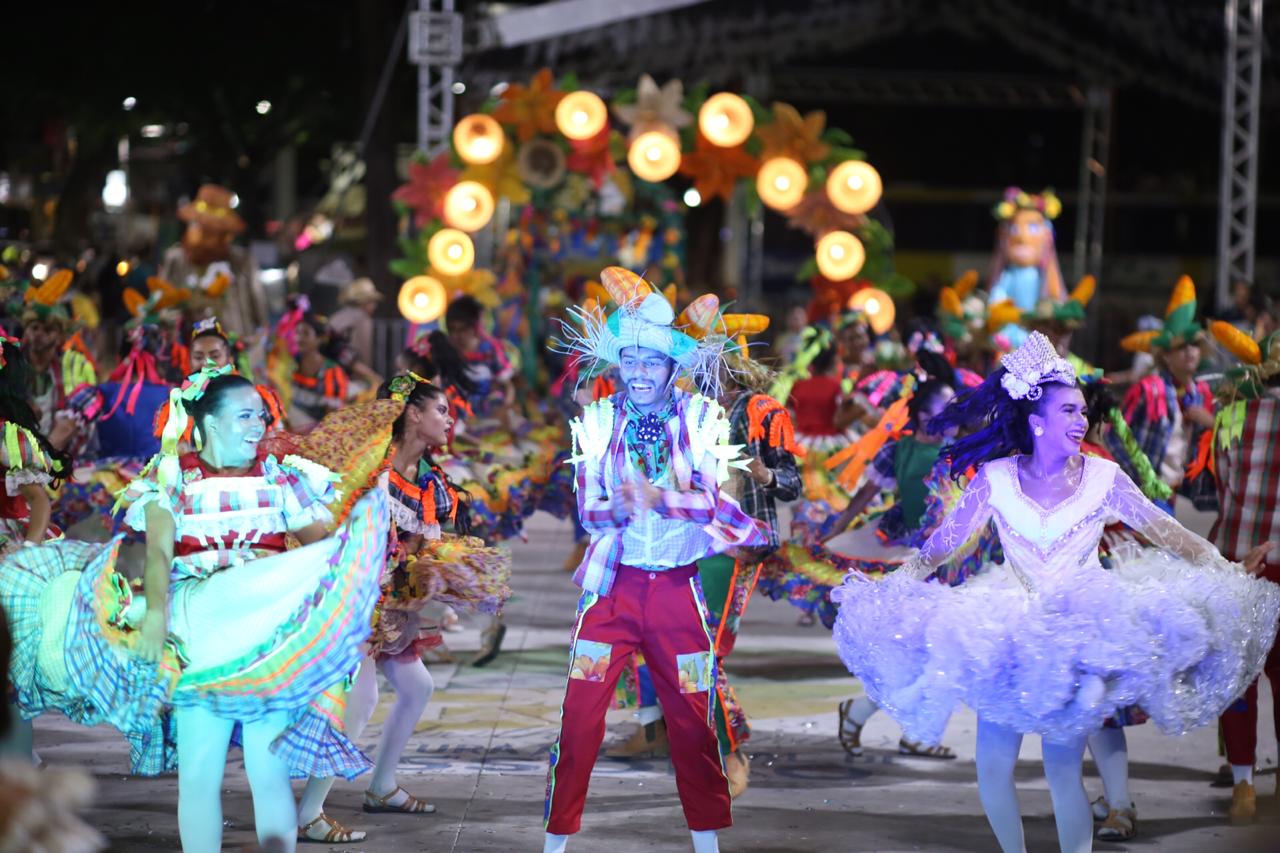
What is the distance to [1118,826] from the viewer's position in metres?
6.68

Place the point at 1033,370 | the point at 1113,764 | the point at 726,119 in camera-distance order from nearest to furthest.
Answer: the point at 1033,370 → the point at 1113,764 → the point at 726,119

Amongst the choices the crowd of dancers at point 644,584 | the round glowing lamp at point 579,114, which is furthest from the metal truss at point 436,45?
the crowd of dancers at point 644,584

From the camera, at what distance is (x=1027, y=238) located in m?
18.0

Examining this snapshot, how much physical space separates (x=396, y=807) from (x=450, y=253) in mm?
9047

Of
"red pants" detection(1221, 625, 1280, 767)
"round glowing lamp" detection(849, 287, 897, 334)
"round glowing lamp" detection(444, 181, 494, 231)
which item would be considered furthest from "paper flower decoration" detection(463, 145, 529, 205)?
"red pants" detection(1221, 625, 1280, 767)

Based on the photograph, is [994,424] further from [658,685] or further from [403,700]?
[403,700]

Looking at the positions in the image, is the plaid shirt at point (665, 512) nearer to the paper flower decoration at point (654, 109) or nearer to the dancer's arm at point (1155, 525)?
the dancer's arm at point (1155, 525)

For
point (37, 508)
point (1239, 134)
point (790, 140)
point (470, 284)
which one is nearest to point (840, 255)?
point (790, 140)

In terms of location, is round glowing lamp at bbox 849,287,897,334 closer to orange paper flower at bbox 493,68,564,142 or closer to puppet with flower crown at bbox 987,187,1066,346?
puppet with flower crown at bbox 987,187,1066,346

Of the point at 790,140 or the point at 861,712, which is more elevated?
the point at 790,140

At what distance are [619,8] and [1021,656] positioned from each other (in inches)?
528

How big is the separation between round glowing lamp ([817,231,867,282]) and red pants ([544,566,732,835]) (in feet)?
33.4

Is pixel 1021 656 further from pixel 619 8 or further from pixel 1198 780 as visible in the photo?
pixel 619 8

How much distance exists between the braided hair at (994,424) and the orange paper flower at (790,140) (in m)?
9.82
